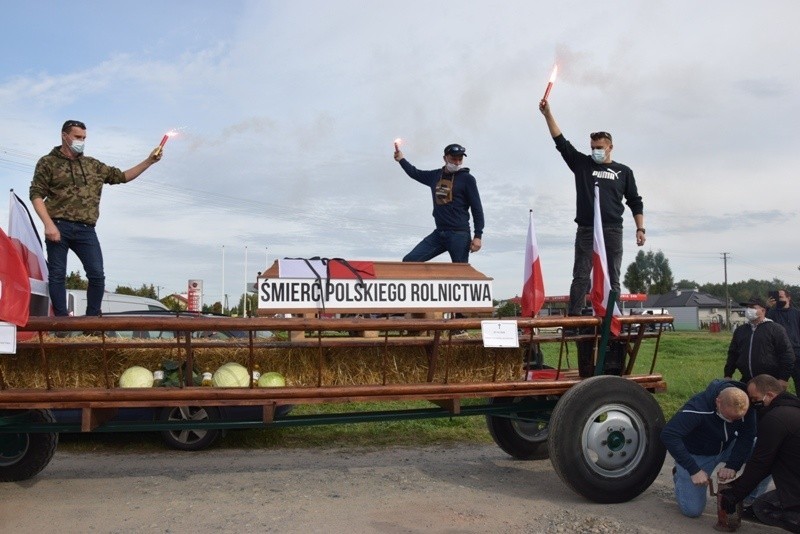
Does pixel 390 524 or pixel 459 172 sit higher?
pixel 459 172

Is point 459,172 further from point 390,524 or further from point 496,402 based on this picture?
point 390,524

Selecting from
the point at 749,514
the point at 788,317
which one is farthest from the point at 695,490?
the point at 788,317

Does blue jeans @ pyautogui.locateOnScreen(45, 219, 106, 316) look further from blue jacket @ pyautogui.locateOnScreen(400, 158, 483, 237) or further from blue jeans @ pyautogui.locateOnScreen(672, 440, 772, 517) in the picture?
blue jeans @ pyautogui.locateOnScreen(672, 440, 772, 517)

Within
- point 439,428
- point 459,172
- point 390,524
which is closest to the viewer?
point 390,524

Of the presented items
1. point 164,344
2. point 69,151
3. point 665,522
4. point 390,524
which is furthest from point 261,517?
point 69,151

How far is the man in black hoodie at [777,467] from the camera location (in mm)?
5008

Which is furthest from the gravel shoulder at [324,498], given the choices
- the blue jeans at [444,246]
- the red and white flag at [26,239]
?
the blue jeans at [444,246]

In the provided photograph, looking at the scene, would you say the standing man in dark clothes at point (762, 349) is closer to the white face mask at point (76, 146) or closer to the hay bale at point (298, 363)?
the hay bale at point (298, 363)

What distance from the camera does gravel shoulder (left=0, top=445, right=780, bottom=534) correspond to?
5180mm

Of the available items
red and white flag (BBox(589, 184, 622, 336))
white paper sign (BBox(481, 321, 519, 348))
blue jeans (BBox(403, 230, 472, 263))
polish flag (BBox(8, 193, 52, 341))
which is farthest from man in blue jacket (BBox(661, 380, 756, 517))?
polish flag (BBox(8, 193, 52, 341))

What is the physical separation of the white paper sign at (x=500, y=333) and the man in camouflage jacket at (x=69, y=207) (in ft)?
10.3

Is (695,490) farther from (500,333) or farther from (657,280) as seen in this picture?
(657,280)

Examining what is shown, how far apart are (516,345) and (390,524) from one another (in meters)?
1.57

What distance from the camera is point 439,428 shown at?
951 cm
